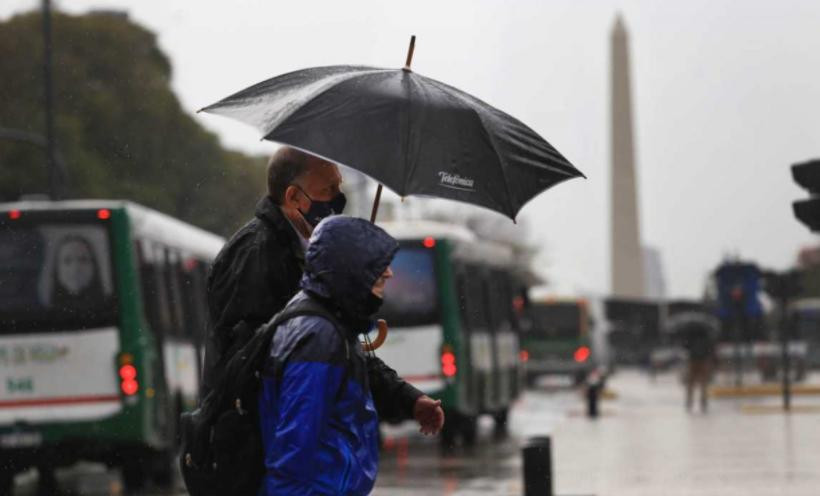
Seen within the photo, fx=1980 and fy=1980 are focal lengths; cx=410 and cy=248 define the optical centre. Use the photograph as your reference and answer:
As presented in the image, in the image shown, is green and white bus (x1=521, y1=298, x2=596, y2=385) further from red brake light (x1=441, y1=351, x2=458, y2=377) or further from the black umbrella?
the black umbrella

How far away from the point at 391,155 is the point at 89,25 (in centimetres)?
5216

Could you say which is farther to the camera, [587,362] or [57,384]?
[587,362]

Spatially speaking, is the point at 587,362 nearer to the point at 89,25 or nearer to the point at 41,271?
the point at 89,25

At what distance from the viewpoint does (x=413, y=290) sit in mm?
23484

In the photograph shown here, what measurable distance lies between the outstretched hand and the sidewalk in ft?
32.1

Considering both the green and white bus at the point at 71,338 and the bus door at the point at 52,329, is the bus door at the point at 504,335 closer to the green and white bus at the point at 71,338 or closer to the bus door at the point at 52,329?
the green and white bus at the point at 71,338

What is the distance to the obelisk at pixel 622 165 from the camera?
6812 centimetres

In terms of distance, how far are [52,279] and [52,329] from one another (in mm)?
436

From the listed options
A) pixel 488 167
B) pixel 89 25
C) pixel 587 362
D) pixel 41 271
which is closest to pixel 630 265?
pixel 587 362

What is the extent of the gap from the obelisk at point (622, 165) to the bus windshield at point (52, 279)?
52.2 metres

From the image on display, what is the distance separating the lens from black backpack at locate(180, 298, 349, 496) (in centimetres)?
489

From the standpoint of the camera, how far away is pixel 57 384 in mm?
16719

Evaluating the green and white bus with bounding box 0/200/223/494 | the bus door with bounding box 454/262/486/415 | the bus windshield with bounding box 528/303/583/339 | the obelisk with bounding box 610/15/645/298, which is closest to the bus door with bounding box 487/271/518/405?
the bus door with bounding box 454/262/486/415

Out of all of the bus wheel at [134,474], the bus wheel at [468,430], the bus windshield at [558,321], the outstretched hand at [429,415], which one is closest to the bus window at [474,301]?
the bus wheel at [468,430]
